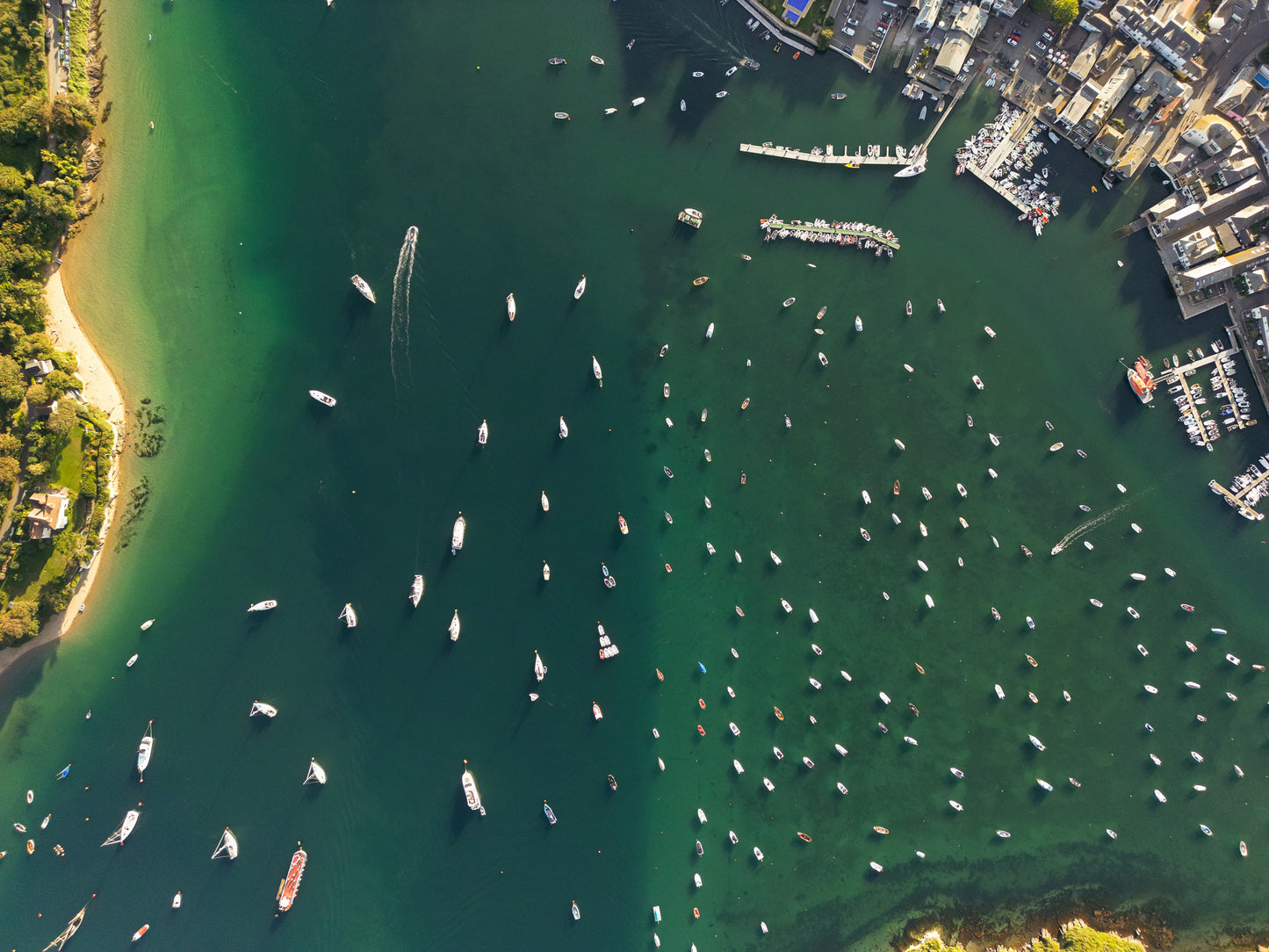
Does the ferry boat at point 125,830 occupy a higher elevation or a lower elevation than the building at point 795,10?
lower

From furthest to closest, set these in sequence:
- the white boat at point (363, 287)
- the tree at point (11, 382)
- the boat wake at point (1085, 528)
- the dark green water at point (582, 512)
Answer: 1. the boat wake at point (1085, 528)
2. the dark green water at point (582, 512)
3. the white boat at point (363, 287)
4. the tree at point (11, 382)

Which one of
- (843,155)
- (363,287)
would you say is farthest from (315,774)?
(843,155)

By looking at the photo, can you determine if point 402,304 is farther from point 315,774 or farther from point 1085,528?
point 1085,528

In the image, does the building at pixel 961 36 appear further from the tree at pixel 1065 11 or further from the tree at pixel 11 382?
the tree at pixel 11 382

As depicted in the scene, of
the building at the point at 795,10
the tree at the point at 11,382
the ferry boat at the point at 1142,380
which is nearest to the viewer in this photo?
the tree at the point at 11,382

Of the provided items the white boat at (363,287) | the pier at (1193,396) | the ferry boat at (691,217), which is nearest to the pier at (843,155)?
the ferry boat at (691,217)

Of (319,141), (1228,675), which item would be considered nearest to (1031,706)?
(1228,675)

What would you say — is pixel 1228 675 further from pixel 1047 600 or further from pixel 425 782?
pixel 425 782

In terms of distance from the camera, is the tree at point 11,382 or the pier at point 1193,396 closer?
the tree at point 11,382
